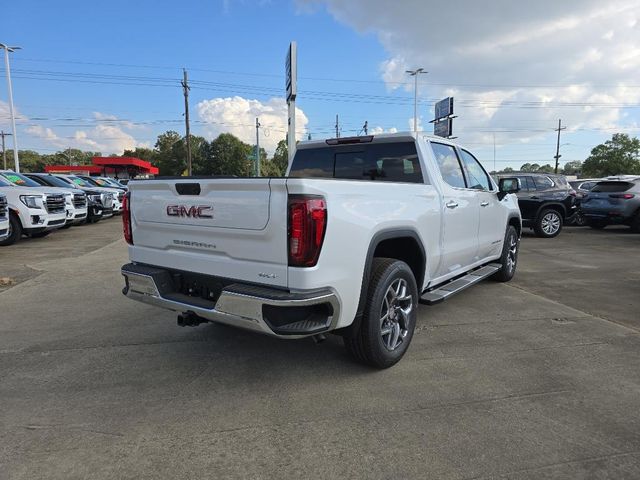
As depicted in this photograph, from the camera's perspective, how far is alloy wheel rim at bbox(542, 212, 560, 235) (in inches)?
508

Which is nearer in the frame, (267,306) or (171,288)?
(267,306)

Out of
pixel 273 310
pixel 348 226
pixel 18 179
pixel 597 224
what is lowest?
pixel 597 224

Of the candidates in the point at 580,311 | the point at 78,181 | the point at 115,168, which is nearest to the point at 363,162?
the point at 580,311

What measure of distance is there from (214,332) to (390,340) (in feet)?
6.13

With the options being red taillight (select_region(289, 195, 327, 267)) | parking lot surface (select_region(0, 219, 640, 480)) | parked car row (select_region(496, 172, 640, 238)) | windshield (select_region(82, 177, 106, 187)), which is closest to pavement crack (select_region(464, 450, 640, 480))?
parking lot surface (select_region(0, 219, 640, 480))

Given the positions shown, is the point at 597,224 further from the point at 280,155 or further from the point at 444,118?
the point at 280,155

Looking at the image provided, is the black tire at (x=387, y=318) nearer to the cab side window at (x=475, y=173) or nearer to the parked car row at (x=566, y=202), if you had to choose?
the cab side window at (x=475, y=173)

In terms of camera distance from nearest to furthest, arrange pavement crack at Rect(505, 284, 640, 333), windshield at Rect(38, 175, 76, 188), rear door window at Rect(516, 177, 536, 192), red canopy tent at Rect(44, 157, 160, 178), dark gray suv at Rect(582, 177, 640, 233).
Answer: pavement crack at Rect(505, 284, 640, 333) → rear door window at Rect(516, 177, 536, 192) → dark gray suv at Rect(582, 177, 640, 233) → windshield at Rect(38, 175, 76, 188) → red canopy tent at Rect(44, 157, 160, 178)

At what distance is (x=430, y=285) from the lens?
14.4ft

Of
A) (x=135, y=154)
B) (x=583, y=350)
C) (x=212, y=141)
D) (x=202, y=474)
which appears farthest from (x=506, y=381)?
(x=135, y=154)

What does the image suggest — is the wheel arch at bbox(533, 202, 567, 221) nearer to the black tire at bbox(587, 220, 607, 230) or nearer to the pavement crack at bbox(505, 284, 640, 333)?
the black tire at bbox(587, 220, 607, 230)

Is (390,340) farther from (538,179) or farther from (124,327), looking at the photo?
(538,179)

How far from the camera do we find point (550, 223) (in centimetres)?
1296

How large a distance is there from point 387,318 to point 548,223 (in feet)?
36.6
